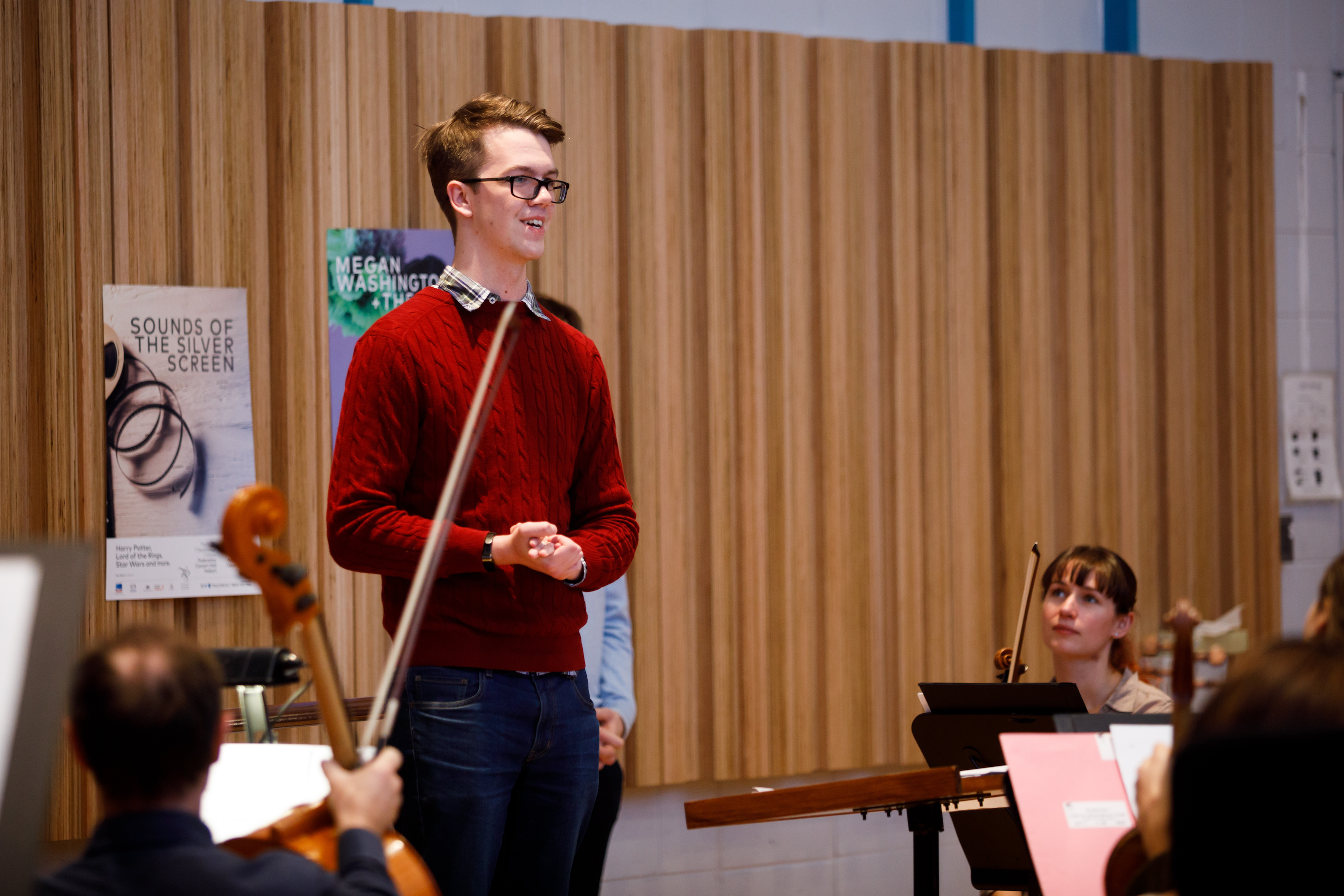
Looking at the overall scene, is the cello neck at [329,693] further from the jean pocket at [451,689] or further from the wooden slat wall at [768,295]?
the wooden slat wall at [768,295]

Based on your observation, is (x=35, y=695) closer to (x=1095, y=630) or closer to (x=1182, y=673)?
(x=1182, y=673)

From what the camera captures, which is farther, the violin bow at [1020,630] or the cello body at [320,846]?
the violin bow at [1020,630]

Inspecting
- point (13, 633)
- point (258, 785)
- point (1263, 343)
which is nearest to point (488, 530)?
point (258, 785)

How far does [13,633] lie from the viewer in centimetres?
93

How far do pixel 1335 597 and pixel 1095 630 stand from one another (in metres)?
1.25

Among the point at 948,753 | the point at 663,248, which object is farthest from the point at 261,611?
the point at 948,753

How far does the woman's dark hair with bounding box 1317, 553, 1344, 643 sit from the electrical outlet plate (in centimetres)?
260

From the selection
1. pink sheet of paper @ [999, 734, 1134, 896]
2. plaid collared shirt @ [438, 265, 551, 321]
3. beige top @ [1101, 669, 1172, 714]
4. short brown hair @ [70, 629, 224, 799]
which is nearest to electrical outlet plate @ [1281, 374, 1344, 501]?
beige top @ [1101, 669, 1172, 714]

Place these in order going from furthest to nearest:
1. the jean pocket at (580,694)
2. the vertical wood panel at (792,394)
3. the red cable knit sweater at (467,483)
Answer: the vertical wood panel at (792,394), the jean pocket at (580,694), the red cable knit sweater at (467,483)

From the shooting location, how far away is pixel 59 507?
2787 millimetres

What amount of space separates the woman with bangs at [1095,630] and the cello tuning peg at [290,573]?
193 cm

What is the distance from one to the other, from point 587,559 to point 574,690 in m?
0.19

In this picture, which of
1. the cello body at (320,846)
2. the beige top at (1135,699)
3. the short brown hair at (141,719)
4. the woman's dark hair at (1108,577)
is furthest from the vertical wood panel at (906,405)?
the short brown hair at (141,719)

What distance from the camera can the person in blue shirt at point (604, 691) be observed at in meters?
2.60
